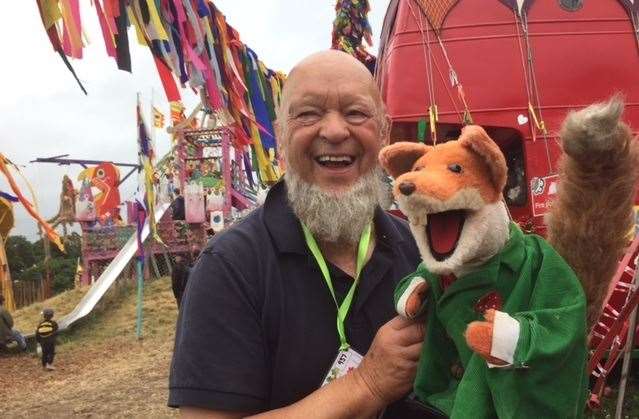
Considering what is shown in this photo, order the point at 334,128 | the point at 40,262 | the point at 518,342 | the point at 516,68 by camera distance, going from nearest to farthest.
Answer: the point at 518,342 → the point at 334,128 → the point at 516,68 → the point at 40,262

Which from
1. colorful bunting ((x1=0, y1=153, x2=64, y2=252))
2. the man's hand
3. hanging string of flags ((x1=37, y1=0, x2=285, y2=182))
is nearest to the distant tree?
colorful bunting ((x1=0, y1=153, x2=64, y2=252))

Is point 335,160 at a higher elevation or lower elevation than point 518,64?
lower

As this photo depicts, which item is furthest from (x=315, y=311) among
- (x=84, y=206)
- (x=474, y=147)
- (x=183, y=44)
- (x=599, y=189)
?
(x=84, y=206)

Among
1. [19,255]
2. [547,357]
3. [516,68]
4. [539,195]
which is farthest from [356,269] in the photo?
[19,255]

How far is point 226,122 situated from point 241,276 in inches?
196

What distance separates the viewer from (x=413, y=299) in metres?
1.29

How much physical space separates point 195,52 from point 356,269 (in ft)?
13.2

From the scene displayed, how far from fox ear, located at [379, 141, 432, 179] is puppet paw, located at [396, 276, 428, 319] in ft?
0.88

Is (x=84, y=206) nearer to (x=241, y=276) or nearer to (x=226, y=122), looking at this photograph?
(x=226, y=122)

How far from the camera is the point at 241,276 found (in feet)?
4.66

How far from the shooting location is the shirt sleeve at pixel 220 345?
1309 millimetres

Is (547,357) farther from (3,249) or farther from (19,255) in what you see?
(19,255)

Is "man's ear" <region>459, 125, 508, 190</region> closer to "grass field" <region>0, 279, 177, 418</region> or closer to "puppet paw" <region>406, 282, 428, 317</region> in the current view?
"puppet paw" <region>406, 282, 428, 317</region>

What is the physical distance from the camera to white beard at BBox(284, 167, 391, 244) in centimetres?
159
